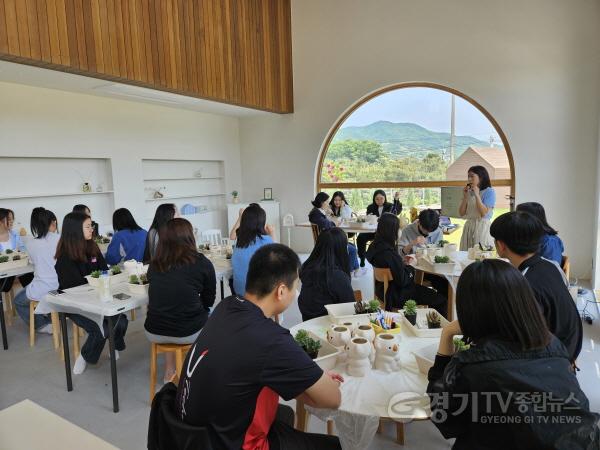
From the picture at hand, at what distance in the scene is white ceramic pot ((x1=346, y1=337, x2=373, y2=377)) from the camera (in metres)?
1.58

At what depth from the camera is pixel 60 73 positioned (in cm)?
420

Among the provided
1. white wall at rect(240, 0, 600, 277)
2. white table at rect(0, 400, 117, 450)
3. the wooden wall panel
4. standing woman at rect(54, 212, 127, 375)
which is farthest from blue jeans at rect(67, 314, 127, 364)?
white wall at rect(240, 0, 600, 277)

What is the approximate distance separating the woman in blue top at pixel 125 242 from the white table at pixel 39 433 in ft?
9.07

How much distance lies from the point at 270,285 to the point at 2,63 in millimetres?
3909

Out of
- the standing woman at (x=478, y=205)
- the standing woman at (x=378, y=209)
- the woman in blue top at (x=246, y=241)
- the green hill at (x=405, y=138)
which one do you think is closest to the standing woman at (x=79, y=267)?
the woman in blue top at (x=246, y=241)

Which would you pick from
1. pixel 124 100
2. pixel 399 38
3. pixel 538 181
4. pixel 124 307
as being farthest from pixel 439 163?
pixel 124 307

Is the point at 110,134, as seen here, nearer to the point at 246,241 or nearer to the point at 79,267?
the point at 79,267

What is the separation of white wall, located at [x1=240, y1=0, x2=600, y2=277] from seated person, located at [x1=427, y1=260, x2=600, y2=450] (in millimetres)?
5171

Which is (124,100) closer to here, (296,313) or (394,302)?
(296,313)

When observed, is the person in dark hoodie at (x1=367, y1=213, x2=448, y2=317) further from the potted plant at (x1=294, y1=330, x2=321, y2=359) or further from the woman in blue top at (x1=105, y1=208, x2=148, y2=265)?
the woman in blue top at (x1=105, y1=208, x2=148, y2=265)

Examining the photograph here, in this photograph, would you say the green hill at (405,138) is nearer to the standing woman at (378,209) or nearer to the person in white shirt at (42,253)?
the standing woman at (378,209)

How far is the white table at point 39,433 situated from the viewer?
1132mm

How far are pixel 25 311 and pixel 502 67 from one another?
21.1 ft

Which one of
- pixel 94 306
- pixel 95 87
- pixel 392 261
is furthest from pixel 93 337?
pixel 95 87
